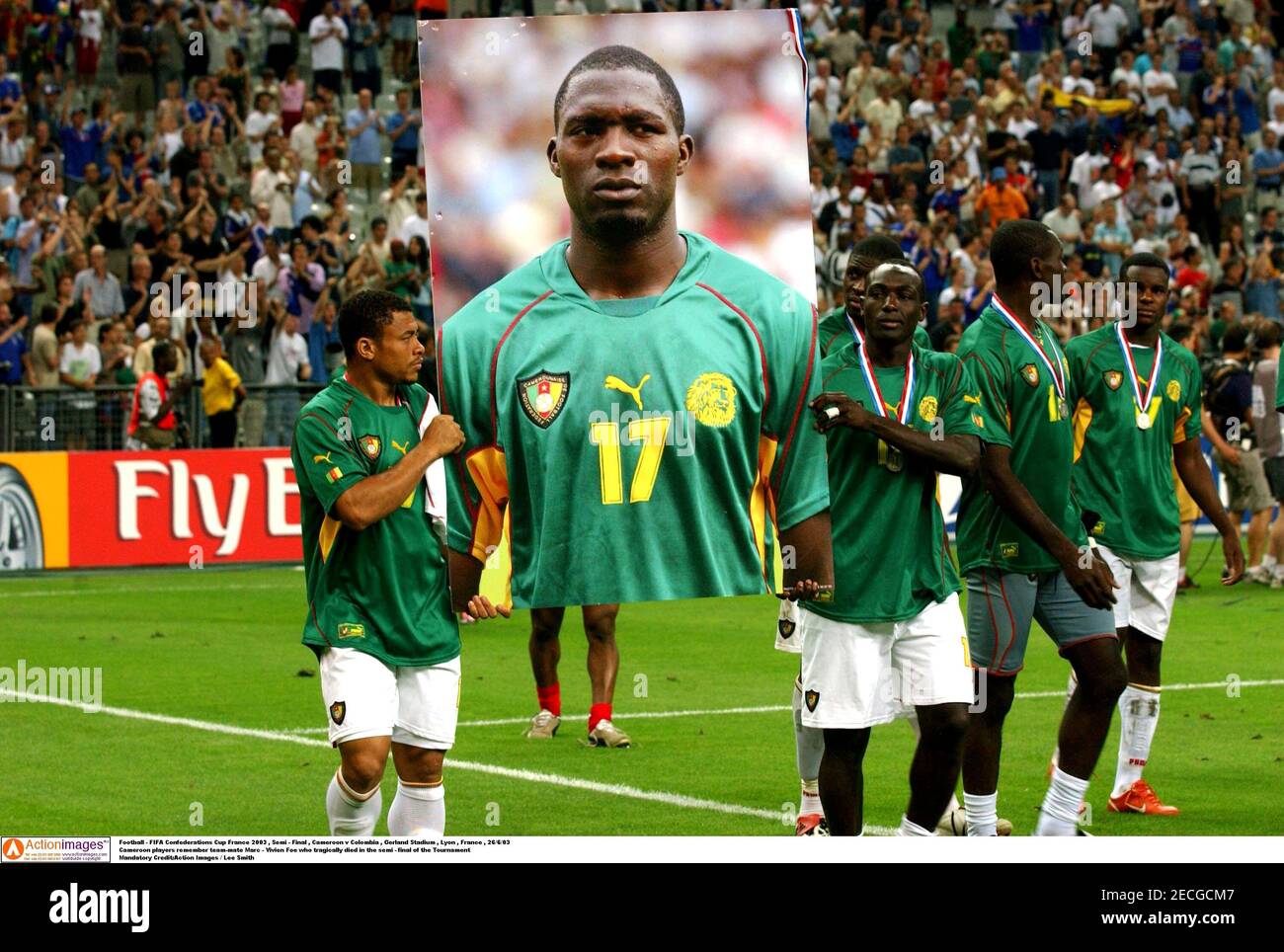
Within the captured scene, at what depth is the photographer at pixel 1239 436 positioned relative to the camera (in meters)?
17.7

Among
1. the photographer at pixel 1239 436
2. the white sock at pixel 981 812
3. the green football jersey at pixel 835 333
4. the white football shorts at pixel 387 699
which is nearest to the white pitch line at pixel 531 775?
the white sock at pixel 981 812

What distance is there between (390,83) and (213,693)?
14.3m

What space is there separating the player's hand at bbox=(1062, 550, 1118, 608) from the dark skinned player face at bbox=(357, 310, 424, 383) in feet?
8.10

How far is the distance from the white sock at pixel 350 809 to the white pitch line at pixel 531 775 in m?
2.41

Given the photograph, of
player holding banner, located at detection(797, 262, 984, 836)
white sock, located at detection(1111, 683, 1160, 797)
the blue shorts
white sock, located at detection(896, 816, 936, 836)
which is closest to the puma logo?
player holding banner, located at detection(797, 262, 984, 836)

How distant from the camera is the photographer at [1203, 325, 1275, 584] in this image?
17.7 m

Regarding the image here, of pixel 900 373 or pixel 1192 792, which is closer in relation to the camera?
pixel 900 373

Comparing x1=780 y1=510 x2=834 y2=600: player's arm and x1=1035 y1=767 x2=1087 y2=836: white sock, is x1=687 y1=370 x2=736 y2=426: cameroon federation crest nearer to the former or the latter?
x1=780 y1=510 x2=834 y2=600: player's arm

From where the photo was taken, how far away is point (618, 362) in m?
4.33

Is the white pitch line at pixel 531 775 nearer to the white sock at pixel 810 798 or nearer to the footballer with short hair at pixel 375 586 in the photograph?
the white sock at pixel 810 798

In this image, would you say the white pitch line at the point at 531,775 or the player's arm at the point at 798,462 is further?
the white pitch line at the point at 531,775

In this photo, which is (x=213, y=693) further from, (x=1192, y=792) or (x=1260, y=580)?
(x=1260, y=580)

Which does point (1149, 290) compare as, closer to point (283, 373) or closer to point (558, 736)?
point (558, 736)
